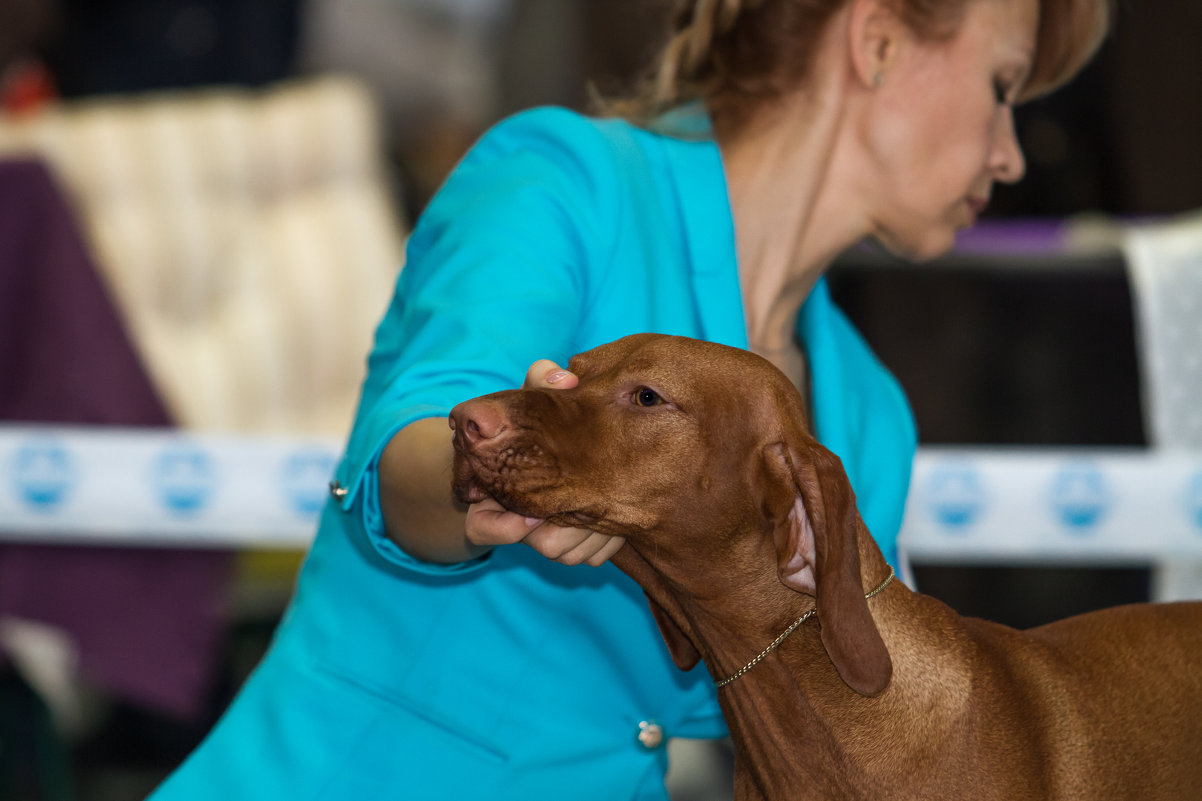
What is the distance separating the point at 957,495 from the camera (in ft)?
7.25

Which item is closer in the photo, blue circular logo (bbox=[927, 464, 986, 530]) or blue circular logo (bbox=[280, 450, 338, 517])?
blue circular logo (bbox=[927, 464, 986, 530])

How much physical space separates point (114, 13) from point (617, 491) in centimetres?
318

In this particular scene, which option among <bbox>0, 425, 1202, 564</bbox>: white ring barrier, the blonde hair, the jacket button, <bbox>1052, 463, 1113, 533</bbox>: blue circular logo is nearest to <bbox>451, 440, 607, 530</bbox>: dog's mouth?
the jacket button

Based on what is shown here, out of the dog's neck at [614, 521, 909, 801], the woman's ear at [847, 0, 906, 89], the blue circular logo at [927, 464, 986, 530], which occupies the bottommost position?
the blue circular logo at [927, 464, 986, 530]

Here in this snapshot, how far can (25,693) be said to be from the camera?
2.76m

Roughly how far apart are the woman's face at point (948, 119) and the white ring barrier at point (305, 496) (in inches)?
30.1

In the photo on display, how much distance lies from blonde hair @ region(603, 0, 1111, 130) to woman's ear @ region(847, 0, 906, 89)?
0.05 feet

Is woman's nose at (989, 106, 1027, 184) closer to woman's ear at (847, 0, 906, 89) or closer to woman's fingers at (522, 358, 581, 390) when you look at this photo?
woman's ear at (847, 0, 906, 89)

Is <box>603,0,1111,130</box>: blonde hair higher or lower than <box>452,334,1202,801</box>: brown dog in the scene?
higher

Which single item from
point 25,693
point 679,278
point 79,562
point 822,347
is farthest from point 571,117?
point 25,693

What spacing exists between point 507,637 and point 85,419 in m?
1.64

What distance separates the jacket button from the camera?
1.35 m

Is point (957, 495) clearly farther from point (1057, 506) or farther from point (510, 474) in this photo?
point (510, 474)

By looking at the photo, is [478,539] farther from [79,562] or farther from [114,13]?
[114,13]
